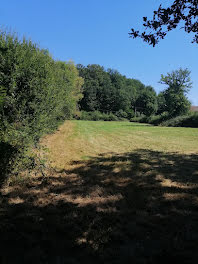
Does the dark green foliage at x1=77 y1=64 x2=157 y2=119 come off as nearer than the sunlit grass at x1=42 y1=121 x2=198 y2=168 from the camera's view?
No

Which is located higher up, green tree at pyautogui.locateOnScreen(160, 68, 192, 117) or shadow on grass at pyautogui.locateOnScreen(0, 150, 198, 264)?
green tree at pyautogui.locateOnScreen(160, 68, 192, 117)

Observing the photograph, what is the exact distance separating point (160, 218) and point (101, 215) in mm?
1026

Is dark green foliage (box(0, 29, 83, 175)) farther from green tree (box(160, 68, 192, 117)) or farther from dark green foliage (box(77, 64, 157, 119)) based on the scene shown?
dark green foliage (box(77, 64, 157, 119))

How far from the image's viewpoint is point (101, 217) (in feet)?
9.36

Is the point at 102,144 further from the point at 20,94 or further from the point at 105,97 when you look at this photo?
the point at 105,97

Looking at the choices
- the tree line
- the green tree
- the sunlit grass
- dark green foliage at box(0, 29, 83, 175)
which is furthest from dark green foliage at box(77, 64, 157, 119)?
dark green foliage at box(0, 29, 83, 175)

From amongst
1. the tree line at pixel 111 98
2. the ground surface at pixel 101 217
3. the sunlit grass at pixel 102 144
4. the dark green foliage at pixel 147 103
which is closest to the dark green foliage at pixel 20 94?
the sunlit grass at pixel 102 144

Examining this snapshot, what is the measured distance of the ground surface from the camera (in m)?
2.08

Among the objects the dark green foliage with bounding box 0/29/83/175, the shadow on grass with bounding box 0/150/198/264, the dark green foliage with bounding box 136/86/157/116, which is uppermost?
the dark green foliage with bounding box 136/86/157/116

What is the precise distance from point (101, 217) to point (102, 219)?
2.1 inches

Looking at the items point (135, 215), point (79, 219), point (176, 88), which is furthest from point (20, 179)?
point (176, 88)

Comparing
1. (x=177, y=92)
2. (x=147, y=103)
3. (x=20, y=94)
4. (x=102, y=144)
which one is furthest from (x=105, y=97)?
(x=20, y=94)

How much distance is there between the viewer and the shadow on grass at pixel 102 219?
207 cm

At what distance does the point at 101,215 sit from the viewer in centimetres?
291
